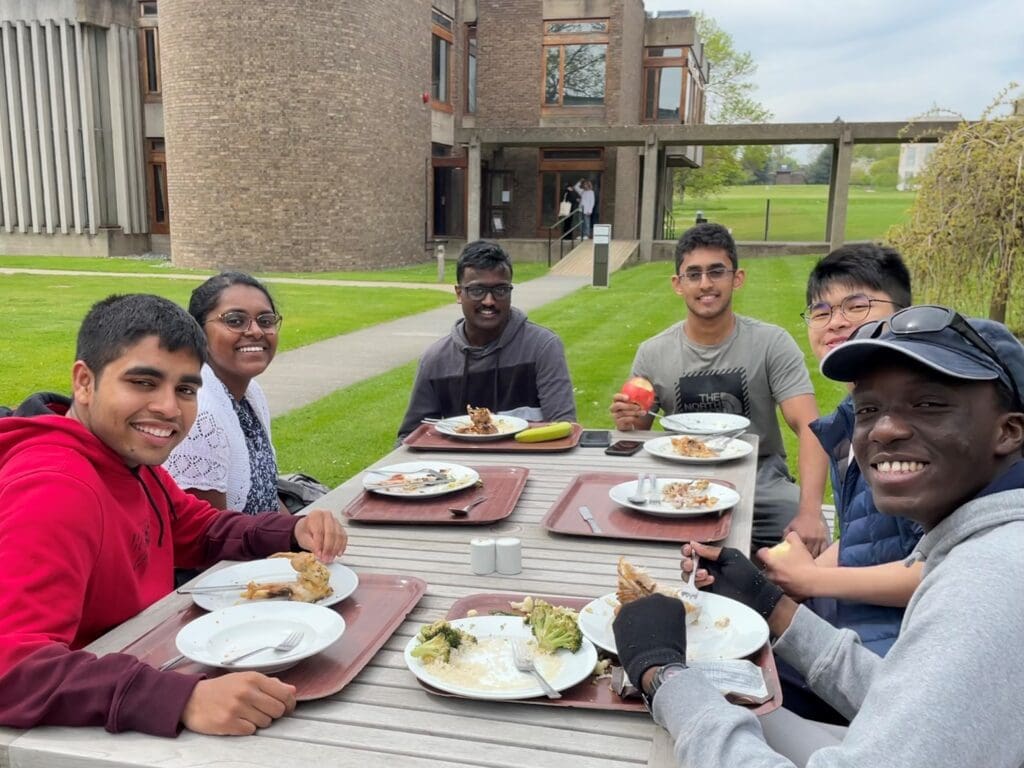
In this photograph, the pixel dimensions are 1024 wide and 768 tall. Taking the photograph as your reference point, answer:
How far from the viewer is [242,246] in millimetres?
24000

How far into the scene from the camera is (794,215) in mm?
63156

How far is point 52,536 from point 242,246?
23437 mm

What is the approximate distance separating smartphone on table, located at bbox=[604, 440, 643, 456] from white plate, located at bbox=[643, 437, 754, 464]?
46 mm

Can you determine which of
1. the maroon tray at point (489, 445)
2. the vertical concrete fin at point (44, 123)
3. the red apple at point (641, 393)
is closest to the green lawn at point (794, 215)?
the vertical concrete fin at point (44, 123)

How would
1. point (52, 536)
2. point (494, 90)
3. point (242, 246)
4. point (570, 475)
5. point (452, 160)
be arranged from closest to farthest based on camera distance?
point (52, 536)
point (570, 475)
point (242, 246)
point (452, 160)
point (494, 90)

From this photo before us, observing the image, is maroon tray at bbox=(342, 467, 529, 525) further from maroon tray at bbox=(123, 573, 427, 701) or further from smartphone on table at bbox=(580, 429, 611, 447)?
smartphone on table at bbox=(580, 429, 611, 447)

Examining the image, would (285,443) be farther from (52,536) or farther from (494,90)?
(494,90)

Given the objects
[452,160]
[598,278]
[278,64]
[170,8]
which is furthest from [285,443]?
[452,160]

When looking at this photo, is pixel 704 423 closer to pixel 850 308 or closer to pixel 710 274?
pixel 710 274

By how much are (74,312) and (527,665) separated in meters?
14.6

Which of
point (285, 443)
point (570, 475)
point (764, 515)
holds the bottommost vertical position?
point (285, 443)

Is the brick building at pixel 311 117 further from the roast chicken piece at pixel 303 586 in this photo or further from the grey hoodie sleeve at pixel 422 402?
the roast chicken piece at pixel 303 586

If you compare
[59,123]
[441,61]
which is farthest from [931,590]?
[59,123]

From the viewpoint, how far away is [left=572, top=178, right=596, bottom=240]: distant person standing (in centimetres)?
2833
